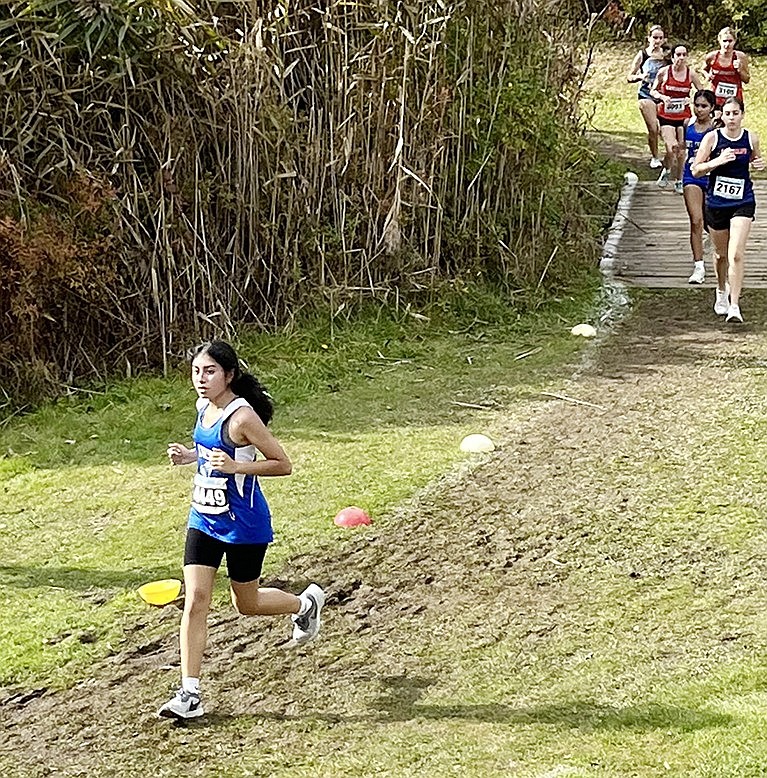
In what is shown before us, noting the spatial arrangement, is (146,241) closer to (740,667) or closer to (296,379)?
(296,379)

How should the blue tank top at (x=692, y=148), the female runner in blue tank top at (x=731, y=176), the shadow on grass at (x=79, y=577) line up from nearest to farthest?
the shadow on grass at (x=79, y=577)
the female runner in blue tank top at (x=731, y=176)
the blue tank top at (x=692, y=148)

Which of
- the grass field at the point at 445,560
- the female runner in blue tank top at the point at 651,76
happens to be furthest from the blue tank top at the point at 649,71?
the grass field at the point at 445,560

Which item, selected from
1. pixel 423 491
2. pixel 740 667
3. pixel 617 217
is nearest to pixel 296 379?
pixel 423 491

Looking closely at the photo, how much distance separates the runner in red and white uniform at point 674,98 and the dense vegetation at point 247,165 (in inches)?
159

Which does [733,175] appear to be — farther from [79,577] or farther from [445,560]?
[79,577]

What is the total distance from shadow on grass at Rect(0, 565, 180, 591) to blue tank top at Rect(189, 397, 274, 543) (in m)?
1.62

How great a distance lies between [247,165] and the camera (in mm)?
10648

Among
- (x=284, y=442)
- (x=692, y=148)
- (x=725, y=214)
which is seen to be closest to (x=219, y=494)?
(x=284, y=442)

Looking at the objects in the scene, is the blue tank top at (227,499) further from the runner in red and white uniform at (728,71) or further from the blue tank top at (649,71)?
the runner in red and white uniform at (728,71)

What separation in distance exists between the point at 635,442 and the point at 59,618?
3902 millimetres

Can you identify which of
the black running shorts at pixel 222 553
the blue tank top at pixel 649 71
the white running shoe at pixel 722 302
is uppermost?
the blue tank top at pixel 649 71

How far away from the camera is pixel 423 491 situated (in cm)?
776

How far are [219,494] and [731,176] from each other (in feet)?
22.9

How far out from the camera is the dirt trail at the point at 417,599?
5082 millimetres
